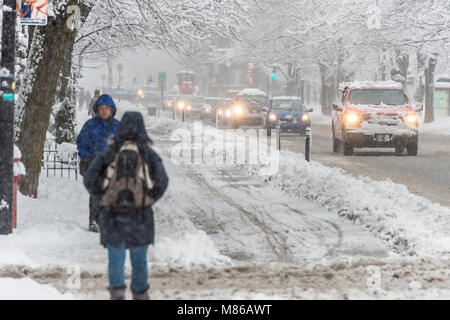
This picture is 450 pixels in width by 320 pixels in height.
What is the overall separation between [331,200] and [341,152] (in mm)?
11124

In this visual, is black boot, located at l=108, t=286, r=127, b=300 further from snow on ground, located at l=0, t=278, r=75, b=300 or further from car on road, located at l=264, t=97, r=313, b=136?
car on road, located at l=264, t=97, r=313, b=136

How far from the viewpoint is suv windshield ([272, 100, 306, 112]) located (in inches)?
1307

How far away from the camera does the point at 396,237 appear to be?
996 centimetres

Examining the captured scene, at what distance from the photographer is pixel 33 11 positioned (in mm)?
10164

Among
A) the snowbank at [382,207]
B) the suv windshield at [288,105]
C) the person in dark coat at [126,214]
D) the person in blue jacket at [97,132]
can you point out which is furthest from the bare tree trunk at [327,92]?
the person in dark coat at [126,214]

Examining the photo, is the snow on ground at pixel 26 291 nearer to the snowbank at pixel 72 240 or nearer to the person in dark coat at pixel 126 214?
the snowbank at pixel 72 240

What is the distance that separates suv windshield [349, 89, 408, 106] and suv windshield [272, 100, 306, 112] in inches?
415

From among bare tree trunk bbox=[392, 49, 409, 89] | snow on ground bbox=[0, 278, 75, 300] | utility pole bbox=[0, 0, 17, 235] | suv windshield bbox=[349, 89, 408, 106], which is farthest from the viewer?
bare tree trunk bbox=[392, 49, 409, 89]

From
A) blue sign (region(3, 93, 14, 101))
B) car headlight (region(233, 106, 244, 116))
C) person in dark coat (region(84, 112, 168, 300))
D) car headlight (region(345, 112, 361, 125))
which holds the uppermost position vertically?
car headlight (region(233, 106, 244, 116))

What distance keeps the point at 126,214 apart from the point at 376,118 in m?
15.8

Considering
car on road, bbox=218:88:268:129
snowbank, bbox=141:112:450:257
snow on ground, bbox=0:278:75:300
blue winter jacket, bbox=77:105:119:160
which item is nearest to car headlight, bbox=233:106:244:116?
car on road, bbox=218:88:268:129

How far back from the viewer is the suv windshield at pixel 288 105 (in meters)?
33.2

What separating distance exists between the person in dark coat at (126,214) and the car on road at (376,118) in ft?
51.0
